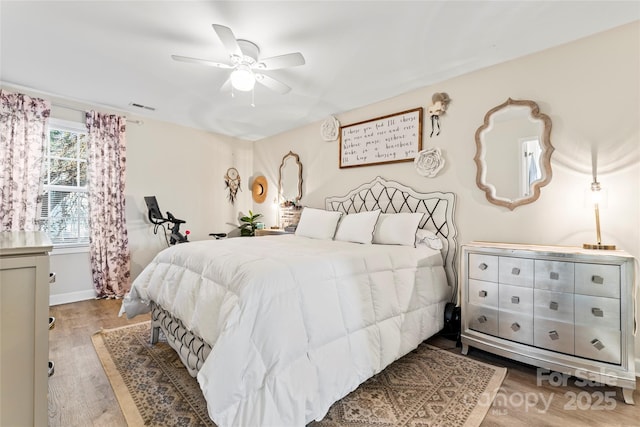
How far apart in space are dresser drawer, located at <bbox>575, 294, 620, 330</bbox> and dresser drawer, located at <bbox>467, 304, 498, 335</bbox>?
51cm

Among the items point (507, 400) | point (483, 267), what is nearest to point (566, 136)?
point (483, 267)

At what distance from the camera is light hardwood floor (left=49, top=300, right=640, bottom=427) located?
64.1 inches

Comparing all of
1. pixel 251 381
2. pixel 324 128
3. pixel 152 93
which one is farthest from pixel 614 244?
pixel 152 93

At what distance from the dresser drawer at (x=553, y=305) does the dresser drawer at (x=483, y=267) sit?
286 mm

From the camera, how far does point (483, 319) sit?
2.31m

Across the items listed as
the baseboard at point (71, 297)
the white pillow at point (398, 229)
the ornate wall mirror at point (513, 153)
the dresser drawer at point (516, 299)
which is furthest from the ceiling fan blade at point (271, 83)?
the baseboard at point (71, 297)

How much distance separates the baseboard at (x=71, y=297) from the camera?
3562 millimetres

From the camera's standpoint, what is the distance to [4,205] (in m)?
3.15

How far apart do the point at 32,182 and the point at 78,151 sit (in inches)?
27.6

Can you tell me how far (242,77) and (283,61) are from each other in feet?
1.34

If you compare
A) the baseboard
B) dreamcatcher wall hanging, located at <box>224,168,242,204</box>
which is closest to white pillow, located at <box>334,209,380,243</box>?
dreamcatcher wall hanging, located at <box>224,168,242,204</box>

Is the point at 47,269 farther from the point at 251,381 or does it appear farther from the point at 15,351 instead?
the point at 251,381

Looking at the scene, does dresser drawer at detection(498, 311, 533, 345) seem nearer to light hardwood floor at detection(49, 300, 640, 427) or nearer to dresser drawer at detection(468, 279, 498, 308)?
dresser drawer at detection(468, 279, 498, 308)

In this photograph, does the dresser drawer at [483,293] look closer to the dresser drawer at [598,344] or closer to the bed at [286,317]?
the bed at [286,317]
